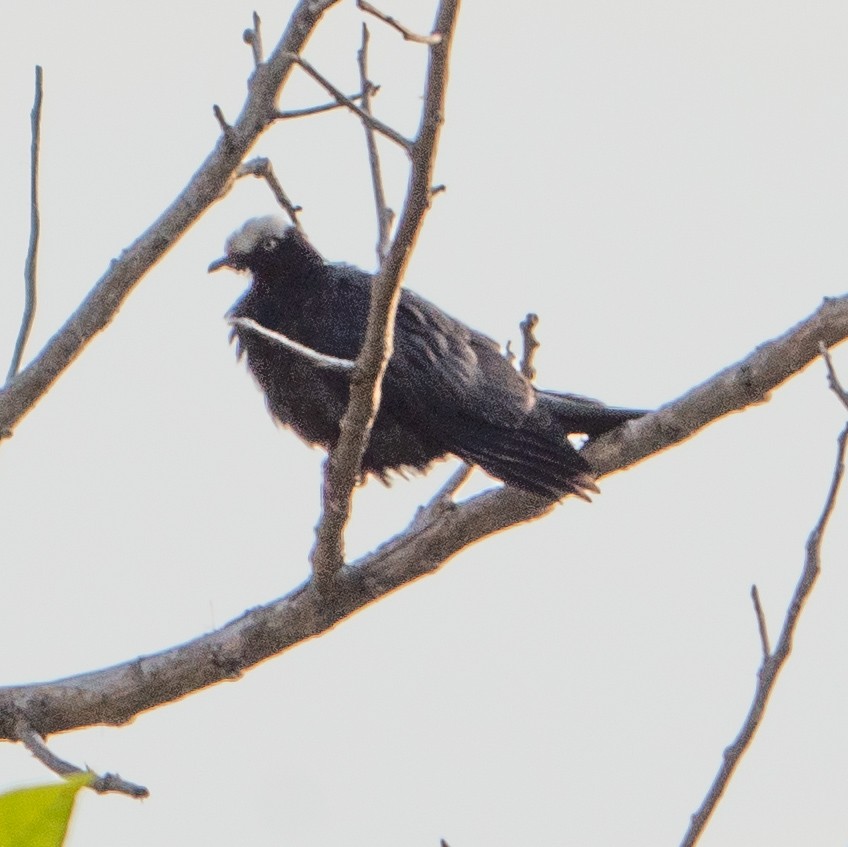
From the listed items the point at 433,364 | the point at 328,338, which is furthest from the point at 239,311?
the point at 433,364

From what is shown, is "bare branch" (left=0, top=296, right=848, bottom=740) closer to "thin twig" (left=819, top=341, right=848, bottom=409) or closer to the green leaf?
"thin twig" (left=819, top=341, right=848, bottom=409)

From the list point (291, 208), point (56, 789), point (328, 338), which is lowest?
point (56, 789)

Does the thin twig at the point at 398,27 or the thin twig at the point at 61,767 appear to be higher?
A: the thin twig at the point at 398,27

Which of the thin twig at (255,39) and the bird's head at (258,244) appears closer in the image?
the thin twig at (255,39)

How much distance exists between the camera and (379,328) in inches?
136

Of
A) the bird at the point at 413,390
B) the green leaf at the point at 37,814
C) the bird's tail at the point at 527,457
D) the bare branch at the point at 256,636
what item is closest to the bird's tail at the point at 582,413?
the bird at the point at 413,390

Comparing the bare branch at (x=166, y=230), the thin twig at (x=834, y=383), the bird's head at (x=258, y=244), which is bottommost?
the thin twig at (x=834, y=383)

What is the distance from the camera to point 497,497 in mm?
4637

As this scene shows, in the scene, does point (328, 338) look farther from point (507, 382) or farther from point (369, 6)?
point (369, 6)

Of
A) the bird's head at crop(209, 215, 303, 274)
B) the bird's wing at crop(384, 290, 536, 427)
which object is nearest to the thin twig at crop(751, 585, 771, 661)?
the bird's wing at crop(384, 290, 536, 427)

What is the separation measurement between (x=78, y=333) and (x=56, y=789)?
2.51m

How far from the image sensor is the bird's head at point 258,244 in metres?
6.25

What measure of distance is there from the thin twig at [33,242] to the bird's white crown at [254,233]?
253cm

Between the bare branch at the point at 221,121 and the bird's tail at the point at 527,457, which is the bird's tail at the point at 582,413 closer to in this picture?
the bird's tail at the point at 527,457
